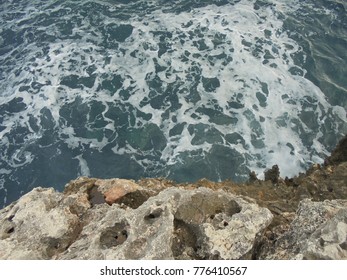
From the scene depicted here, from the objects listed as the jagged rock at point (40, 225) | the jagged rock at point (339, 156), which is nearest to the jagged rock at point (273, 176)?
the jagged rock at point (339, 156)

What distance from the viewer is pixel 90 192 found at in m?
9.27

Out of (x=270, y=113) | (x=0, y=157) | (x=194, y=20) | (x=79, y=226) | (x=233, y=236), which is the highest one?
(x=233, y=236)

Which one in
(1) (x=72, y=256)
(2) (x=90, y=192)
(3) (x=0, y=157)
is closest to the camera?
(1) (x=72, y=256)

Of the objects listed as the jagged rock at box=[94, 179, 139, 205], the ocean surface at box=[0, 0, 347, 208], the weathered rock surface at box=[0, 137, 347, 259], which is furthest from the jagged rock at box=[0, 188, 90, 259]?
the ocean surface at box=[0, 0, 347, 208]

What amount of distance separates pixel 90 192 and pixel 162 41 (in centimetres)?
1493

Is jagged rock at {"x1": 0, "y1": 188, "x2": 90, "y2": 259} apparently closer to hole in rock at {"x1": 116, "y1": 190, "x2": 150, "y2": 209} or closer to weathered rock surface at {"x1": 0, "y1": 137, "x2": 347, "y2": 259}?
weathered rock surface at {"x1": 0, "y1": 137, "x2": 347, "y2": 259}

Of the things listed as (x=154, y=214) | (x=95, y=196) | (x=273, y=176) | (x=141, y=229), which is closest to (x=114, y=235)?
(x=141, y=229)

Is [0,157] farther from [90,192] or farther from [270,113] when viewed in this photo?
[270,113]

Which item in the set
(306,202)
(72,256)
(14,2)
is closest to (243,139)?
(306,202)

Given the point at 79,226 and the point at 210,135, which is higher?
the point at 79,226

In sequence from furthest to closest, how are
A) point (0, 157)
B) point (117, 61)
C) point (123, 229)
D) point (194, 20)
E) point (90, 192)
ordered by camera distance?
point (194, 20)
point (117, 61)
point (0, 157)
point (90, 192)
point (123, 229)

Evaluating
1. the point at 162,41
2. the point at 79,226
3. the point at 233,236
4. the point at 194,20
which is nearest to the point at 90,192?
the point at 79,226

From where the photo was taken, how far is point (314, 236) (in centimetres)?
625

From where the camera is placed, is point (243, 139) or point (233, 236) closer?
point (233, 236)
